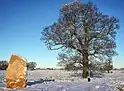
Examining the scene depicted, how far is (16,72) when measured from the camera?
24.3m

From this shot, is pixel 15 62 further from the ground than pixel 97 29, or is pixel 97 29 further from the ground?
pixel 97 29

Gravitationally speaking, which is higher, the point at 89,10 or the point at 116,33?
the point at 89,10

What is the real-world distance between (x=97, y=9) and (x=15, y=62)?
20.3 metres

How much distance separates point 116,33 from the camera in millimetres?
41312

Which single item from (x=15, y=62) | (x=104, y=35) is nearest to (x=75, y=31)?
(x=104, y=35)

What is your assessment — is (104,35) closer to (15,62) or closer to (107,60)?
(107,60)

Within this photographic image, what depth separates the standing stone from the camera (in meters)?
24.2

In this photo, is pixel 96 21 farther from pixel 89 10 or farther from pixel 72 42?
pixel 72 42

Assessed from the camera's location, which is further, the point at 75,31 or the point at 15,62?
the point at 75,31

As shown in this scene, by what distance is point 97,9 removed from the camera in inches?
1607

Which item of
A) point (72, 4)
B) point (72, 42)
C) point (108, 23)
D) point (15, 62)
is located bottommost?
point (15, 62)

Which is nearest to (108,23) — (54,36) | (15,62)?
(54,36)

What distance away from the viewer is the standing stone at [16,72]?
79.5 ft

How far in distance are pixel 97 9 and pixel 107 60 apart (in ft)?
25.6
